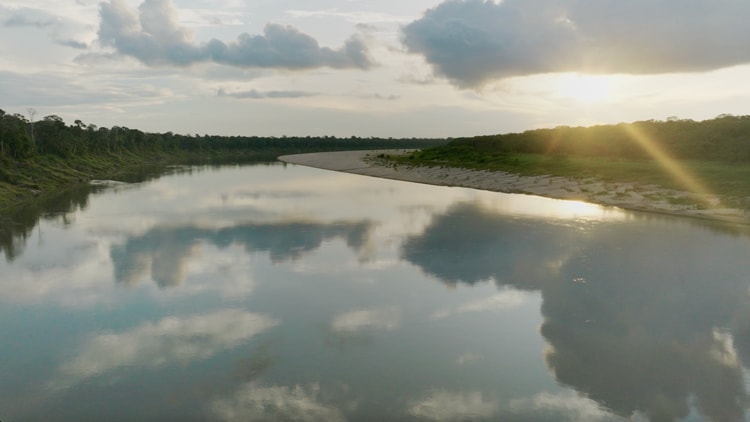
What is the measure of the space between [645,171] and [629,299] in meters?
47.2

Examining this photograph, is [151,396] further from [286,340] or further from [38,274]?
[38,274]

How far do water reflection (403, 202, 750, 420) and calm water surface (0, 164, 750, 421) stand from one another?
0.09 meters

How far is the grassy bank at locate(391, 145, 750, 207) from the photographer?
5034 centimetres

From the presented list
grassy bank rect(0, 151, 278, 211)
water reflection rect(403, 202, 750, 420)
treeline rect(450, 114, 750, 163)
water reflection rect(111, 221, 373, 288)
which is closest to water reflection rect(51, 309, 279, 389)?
water reflection rect(111, 221, 373, 288)

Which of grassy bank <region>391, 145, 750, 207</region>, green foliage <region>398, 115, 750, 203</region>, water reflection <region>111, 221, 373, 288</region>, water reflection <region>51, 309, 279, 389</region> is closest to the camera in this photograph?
water reflection <region>51, 309, 279, 389</region>

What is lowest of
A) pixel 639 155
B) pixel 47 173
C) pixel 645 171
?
pixel 47 173

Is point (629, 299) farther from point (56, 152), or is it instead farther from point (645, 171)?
point (56, 152)

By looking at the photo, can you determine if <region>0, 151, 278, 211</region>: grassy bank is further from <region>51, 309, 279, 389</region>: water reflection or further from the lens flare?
the lens flare

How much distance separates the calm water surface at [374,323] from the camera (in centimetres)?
1334

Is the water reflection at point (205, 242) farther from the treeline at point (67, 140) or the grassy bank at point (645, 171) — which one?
the treeline at point (67, 140)

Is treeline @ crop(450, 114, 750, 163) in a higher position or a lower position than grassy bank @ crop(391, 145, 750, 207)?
higher

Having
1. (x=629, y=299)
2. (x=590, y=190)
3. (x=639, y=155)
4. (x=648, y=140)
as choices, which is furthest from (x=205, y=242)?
(x=648, y=140)

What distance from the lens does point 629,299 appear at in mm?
21688

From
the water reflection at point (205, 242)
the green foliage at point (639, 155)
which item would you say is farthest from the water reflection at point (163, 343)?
the green foliage at point (639, 155)
